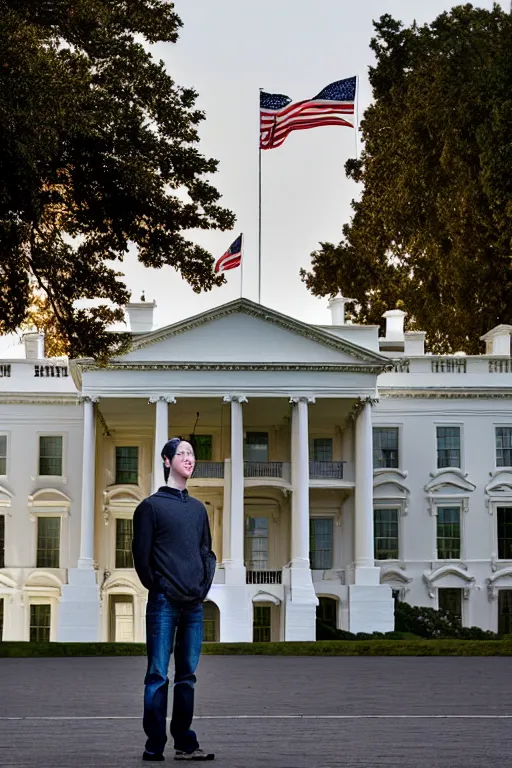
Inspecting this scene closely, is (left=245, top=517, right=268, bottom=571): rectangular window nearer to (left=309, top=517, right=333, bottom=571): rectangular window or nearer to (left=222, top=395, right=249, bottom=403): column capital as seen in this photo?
(left=309, top=517, right=333, bottom=571): rectangular window

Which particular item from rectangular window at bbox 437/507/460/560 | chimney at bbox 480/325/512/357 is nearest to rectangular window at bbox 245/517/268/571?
rectangular window at bbox 437/507/460/560

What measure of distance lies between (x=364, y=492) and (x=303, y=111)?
1252 cm

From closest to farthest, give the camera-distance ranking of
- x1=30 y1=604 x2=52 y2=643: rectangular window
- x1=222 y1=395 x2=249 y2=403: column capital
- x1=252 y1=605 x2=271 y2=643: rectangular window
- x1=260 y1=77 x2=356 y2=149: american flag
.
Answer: x1=260 y1=77 x2=356 y2=149: american flag → x1=222 y1=395 x2=249 y2=403: column capital → x1=252 y1=605 x2=271 y2=643: rectangular window → x1=30 y1=604 x2=52 y2=643: rectangular window

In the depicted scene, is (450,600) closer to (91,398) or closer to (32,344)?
(91,398)

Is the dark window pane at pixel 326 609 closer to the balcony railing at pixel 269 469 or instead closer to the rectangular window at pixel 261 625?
the rectangular window at pixel 261 625

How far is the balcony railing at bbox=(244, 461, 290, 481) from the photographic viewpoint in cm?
4688

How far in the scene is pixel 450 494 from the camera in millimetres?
48969

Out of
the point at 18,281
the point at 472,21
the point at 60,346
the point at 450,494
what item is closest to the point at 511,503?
the point at 450,494

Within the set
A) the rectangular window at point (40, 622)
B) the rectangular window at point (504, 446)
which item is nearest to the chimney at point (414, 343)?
the rectangular window at point (504, 446)

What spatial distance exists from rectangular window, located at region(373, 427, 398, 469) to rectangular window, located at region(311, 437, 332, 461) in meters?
1.64

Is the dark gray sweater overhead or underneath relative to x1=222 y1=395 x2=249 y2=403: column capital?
underneath

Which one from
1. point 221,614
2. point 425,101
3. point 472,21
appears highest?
point 472,21

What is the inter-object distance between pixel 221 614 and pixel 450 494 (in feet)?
32.0

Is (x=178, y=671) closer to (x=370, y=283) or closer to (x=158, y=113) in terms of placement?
(x=158, y=113)
